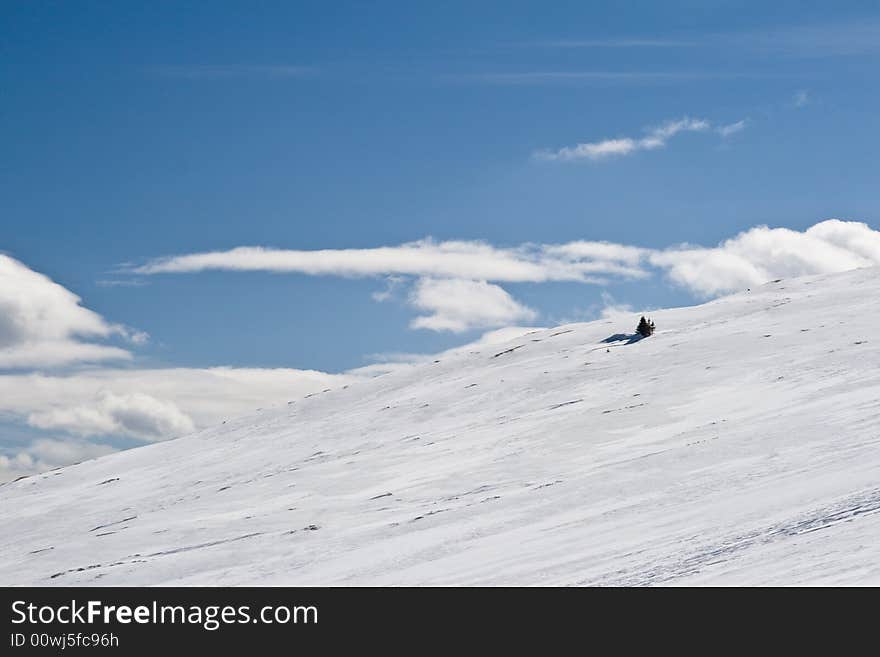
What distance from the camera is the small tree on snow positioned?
4601 centimetres

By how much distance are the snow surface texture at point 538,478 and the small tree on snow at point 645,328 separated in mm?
931

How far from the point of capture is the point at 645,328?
4619 cm

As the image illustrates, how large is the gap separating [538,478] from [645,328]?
21.3 m

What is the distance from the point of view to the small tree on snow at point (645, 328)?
4601 cm

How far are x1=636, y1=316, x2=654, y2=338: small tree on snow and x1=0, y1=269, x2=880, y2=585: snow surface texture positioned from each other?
0.93 metres
